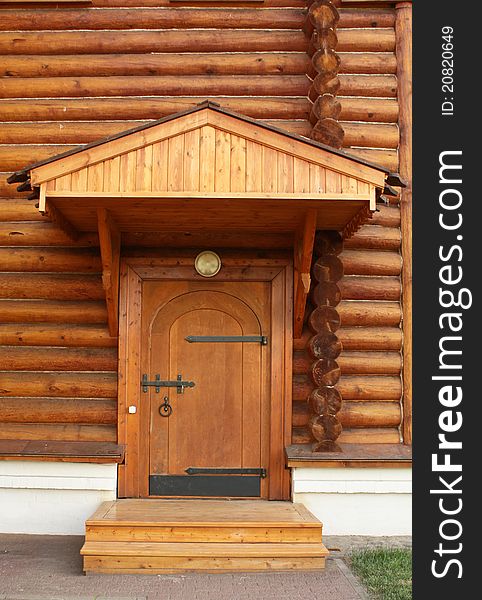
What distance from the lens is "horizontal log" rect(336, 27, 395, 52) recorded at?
27.3 ft

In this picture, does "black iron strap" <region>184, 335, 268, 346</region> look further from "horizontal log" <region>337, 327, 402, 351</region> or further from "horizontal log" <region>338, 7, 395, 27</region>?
"horizontal log" <region>338, 7, 395, 27</region>

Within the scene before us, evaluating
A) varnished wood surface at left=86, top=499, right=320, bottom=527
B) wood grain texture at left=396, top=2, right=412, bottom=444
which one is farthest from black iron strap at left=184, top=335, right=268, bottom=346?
varnished wood surface at left=86, top=499, right=320, bottom=527

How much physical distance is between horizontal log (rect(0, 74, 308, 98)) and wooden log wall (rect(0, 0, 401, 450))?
0.01 meters

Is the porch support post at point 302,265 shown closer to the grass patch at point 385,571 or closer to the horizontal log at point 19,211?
the grass patch at point 385,571

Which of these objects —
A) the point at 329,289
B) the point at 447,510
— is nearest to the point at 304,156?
the point at 329,289

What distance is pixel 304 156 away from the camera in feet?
21.6

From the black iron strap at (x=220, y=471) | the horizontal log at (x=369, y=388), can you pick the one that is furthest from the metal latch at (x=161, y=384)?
the horizontal log at (x=369, y=388)

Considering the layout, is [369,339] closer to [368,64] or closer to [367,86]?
[367,86]

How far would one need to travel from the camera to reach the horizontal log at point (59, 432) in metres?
7.85

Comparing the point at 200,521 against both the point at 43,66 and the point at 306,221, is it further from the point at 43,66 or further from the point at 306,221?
the point at 43,66

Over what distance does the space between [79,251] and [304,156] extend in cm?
257

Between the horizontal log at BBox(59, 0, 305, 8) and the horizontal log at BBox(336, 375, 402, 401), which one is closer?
the horizontal log at BBox(336, 375, 402, 401)

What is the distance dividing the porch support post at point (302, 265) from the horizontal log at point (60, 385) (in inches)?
71.7

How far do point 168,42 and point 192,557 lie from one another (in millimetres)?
4912
